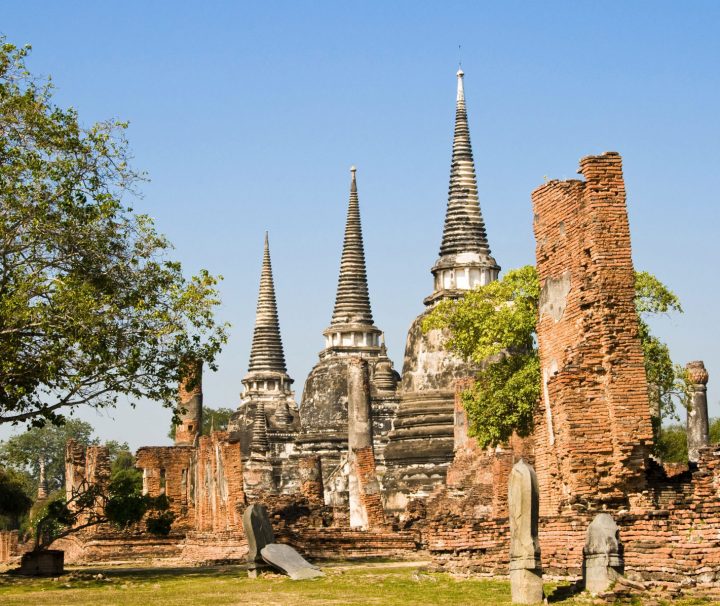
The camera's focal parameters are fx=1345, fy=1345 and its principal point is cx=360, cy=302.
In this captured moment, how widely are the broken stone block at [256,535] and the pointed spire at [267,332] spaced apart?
49485 millimetres

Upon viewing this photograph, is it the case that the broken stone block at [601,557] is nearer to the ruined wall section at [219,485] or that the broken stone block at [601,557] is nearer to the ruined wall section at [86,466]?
the ruined wall section at [219,485]

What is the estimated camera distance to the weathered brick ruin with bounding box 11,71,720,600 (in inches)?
560

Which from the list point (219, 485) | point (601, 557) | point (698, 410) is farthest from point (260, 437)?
point (601, 557)

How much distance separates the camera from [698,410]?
108 feet

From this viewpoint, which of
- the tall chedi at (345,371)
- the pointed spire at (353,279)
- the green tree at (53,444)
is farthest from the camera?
the green tree at (53,444)

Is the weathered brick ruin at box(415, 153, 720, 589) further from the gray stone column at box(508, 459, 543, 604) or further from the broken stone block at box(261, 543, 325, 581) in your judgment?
the broken stone block at box(261, 543, 325, 581)

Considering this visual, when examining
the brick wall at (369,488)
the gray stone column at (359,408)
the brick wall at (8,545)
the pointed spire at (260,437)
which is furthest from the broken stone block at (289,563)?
the pointed spire at (260,437)

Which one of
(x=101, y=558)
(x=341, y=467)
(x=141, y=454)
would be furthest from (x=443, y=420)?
(x=101, y=558)

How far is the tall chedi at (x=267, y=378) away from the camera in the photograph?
62562 mm

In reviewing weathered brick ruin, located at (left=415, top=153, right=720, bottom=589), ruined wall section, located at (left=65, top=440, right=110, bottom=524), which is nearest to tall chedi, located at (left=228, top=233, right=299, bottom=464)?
ruined wall section, located at (left=65, top=440, right=110, bottom=524)

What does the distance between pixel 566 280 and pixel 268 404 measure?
51.4 metres

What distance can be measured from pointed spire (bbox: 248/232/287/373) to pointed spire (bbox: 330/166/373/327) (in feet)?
35.5

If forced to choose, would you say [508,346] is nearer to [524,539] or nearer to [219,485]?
[219,485]

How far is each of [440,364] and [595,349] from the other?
28.1 meters
